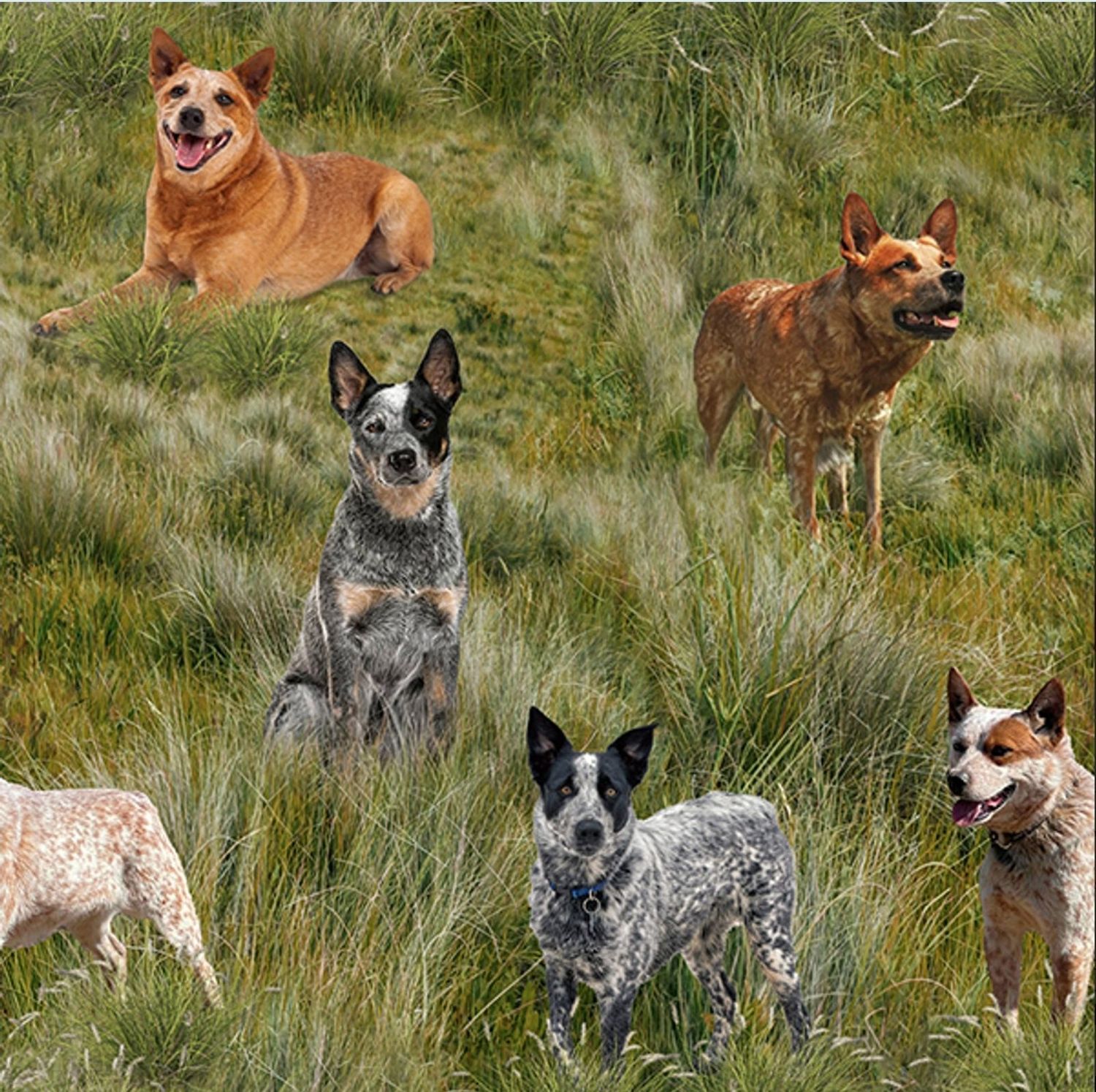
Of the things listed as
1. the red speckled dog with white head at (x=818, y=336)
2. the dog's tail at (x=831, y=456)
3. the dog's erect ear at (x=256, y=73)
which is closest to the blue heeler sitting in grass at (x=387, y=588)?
the dog's erect ear at (x=256, y=73)

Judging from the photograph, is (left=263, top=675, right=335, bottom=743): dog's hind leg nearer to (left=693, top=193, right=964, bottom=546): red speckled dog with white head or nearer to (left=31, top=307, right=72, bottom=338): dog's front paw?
(left=31, top=307, right=72, bottom=338): dog's front paw

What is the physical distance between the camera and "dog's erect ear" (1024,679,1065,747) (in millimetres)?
4242

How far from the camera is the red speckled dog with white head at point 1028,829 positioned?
4258mm

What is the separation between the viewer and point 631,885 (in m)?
3.73

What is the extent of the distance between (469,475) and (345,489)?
0.92 ft

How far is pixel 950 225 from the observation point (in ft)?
15.6

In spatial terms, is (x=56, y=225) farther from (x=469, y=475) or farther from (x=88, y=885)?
(x=88, y=885)

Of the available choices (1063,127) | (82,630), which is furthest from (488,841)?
(1063,127)

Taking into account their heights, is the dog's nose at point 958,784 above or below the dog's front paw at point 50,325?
below

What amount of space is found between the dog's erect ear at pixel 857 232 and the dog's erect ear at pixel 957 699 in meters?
1.00

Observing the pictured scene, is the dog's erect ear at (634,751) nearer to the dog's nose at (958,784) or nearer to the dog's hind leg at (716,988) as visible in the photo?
the dog's hind leg at (716,988)

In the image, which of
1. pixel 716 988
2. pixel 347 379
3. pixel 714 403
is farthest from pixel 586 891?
pixel 714 403

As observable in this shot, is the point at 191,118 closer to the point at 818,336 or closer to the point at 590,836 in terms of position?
the point at 818,336

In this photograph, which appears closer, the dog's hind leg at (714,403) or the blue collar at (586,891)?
the blue collar at (586,891)
